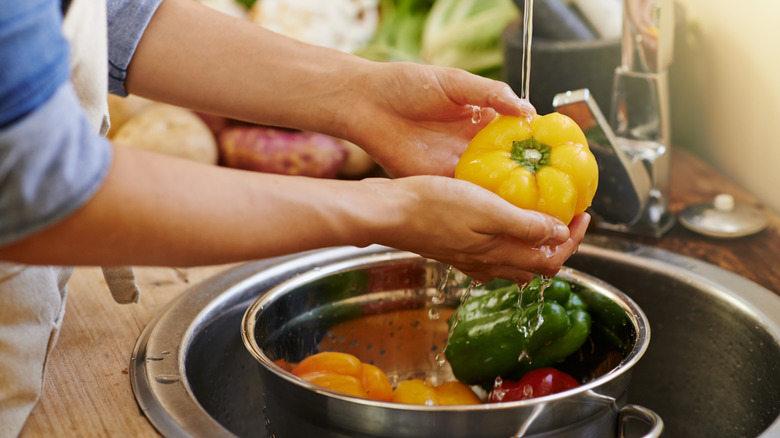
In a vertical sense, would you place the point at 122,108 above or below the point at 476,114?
below

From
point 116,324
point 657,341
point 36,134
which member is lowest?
point 657,341

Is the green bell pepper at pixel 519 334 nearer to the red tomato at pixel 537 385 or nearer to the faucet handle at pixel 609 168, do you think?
the red tomato at pixel 537 385

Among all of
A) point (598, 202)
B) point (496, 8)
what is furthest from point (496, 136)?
point (496, 8)

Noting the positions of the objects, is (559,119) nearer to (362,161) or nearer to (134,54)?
(134,54)

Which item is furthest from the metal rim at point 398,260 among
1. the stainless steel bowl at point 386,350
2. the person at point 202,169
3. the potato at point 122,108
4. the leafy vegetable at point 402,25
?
the leafy vegetable at point 402,25

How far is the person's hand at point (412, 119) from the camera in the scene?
893 millimetres

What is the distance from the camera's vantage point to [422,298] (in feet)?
3.41

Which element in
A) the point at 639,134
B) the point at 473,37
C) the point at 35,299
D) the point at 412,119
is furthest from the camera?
the point at 473,37

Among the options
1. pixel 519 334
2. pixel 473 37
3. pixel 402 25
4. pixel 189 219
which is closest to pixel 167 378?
pixel 189 219

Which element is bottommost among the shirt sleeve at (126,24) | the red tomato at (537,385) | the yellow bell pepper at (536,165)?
the red tomato at (537,385)

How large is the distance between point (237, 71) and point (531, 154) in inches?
14.6

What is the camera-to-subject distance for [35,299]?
28.8 inches

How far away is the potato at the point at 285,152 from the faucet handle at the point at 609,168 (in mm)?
518

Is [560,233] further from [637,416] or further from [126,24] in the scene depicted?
[126,24]
